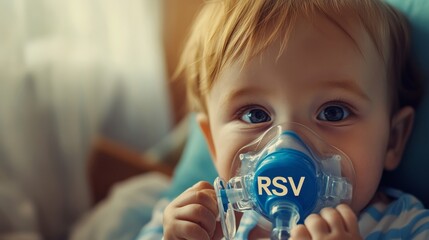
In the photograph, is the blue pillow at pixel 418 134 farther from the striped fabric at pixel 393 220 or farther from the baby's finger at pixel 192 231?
the baby's finger at pixel 192 231

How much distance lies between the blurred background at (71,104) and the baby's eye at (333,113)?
79 cm

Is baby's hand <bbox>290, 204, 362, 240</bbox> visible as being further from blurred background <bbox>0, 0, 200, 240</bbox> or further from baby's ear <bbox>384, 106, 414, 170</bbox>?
blurred background <bbox>0, 0, 200, 240</bbox>

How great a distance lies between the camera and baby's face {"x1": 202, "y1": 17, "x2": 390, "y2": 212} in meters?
0.91

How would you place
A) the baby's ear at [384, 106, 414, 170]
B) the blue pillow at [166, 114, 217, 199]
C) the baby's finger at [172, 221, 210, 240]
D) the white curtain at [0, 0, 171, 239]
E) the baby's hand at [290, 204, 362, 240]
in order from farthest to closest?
1. the white curtain at [0, 0, 171, 239]
2. the blue pillow at [166, 114, 217, 199]
3. the baby's ear at [384, 106, 414, 170]
4. the baby's finger at [172, 221, 210, 240]
5. the baby's hand at [290, 204, 362, 240]

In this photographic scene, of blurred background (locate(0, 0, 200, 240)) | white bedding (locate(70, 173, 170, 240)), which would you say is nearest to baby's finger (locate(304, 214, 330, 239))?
white bedding (locate(70, 173, 170, 240))

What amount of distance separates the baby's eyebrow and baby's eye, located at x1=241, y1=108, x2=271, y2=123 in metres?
0.09

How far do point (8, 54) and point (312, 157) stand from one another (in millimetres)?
881

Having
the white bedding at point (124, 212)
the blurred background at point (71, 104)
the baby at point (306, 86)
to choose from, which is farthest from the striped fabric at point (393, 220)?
the blurred background at point (71, 104)

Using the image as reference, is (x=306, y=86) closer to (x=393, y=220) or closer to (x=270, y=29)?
(x=270, y=29)

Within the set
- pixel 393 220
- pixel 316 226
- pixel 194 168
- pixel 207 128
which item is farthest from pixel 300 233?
pixel 194 168

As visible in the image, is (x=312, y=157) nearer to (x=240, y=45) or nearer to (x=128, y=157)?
(x=240, y=45)

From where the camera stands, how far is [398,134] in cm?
106

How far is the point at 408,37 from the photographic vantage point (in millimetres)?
1048

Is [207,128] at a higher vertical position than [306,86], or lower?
lower
